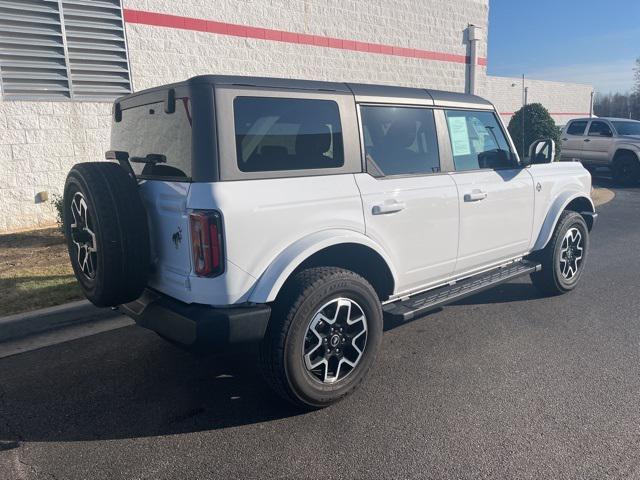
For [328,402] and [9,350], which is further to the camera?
[9,350]

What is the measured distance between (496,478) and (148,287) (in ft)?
7.38

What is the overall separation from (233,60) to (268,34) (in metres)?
1.11

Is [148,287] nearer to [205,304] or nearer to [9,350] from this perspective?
[205,304]

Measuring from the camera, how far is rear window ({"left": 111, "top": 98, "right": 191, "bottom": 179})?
110 inches

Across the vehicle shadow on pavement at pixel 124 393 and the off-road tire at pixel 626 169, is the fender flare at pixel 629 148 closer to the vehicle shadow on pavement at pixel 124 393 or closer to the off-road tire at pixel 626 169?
the off-road tire at pixel 626 169

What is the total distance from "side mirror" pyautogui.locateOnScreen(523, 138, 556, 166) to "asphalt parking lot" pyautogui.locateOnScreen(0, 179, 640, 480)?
56.9 inches

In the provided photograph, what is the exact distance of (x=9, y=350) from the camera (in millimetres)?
3994

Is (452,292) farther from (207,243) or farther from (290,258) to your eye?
(207,243)

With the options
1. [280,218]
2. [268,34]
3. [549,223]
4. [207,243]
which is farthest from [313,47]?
[207,243]

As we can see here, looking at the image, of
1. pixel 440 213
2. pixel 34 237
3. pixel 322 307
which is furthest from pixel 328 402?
pixel 34 237

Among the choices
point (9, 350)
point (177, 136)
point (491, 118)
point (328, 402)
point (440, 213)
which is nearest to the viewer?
point (177, 136)

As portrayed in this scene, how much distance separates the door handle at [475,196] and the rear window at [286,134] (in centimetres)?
124

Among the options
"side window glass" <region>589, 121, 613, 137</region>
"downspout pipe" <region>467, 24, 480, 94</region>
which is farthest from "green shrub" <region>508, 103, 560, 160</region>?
"downspout pipe" <region>467, 24, 480, 94</region>

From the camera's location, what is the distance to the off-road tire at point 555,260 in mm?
4855
